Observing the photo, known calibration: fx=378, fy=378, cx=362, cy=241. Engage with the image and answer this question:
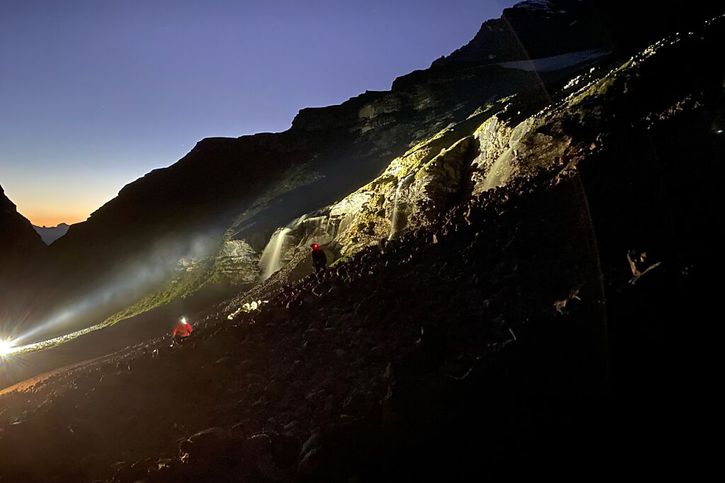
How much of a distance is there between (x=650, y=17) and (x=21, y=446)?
1513 inches

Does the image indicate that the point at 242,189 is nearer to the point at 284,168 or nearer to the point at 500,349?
the point at 284,168

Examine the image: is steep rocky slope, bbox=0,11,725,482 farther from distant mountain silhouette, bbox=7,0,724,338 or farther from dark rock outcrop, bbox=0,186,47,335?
dark rock outcrop, bbox=0,186,47,335

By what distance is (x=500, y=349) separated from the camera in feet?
18.0

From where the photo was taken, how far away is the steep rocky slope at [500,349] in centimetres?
418

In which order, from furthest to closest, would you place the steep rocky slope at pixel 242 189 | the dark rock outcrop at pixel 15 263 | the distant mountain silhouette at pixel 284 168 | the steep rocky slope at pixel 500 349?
the dark rock outcrop at pixel 15 263 < the distant mountain silhouette at pixel 284 168 < the steep rocky slope at pixel 242 189 < the steep rocky slope at pixel 500 349

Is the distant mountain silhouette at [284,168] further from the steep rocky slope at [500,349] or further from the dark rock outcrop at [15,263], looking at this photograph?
the steep rocky slope at [500,349]

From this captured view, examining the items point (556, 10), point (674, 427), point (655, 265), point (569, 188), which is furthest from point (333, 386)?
point (556, 10)

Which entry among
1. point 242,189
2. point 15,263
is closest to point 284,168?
point 242,189

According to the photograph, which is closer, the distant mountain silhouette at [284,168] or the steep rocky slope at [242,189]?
the steep rocky slope at [242,189]

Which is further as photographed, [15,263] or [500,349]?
[15,263]

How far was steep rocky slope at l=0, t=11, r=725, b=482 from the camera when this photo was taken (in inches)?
165

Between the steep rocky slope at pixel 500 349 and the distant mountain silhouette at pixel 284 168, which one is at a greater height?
the distant mountain silhouette at pixel 284 168

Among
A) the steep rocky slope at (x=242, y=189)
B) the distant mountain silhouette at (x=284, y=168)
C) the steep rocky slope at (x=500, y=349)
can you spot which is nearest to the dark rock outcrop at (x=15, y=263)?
the distant mountain silhouette at (x=284, y=168)

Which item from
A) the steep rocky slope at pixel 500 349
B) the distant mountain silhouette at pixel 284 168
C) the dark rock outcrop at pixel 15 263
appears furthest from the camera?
the dark rock outcrop at pixel 15 263
